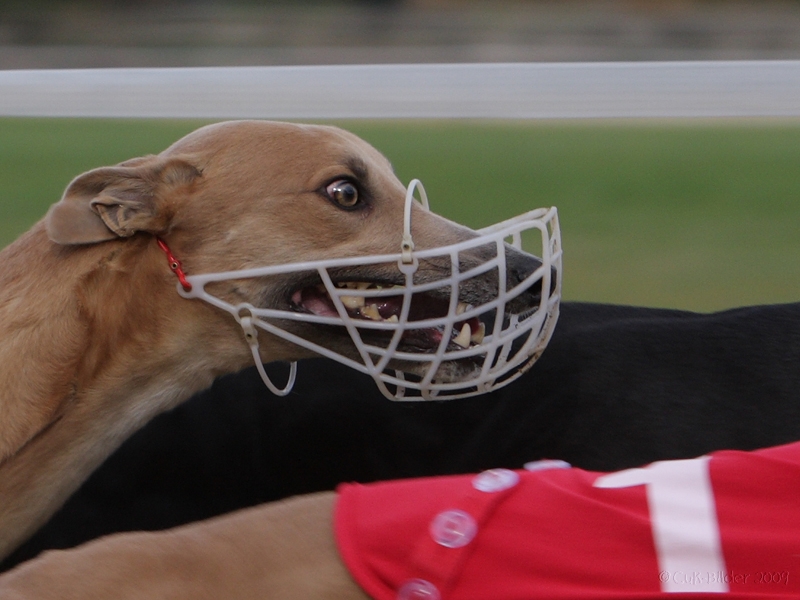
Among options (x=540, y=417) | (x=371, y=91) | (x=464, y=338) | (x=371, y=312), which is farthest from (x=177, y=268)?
(x=371, y=91)

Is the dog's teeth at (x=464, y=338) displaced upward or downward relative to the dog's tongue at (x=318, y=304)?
downward

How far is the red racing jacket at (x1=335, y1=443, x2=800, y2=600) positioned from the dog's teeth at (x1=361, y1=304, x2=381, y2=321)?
1.67 feet

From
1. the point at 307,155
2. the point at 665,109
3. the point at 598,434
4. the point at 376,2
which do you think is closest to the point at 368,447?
the point at 598,434

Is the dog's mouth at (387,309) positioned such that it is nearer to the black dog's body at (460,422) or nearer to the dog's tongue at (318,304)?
the dog's tongue at (318,304)

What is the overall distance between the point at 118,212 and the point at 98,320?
0.17 meters

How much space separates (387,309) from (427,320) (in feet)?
0.26

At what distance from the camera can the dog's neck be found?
1368mm

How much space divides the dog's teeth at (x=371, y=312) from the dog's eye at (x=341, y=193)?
17 centimetres

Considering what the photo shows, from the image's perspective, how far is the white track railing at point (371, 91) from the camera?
3600 millimetres

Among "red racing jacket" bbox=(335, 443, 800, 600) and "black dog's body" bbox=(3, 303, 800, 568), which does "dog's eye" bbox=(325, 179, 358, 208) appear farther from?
"red racing jacket" bbox=(335, 443, 800, 600)

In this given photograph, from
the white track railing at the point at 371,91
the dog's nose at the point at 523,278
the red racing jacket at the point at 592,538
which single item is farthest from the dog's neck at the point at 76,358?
the white track railing at the point at 371,91

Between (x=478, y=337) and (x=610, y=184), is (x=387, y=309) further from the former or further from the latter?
(x=610, y=184)

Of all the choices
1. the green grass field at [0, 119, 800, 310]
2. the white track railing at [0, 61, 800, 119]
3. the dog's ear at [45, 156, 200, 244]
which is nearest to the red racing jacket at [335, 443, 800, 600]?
the dog's ear at [45, 156, 200, 244]

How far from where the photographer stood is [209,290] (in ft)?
4.69
